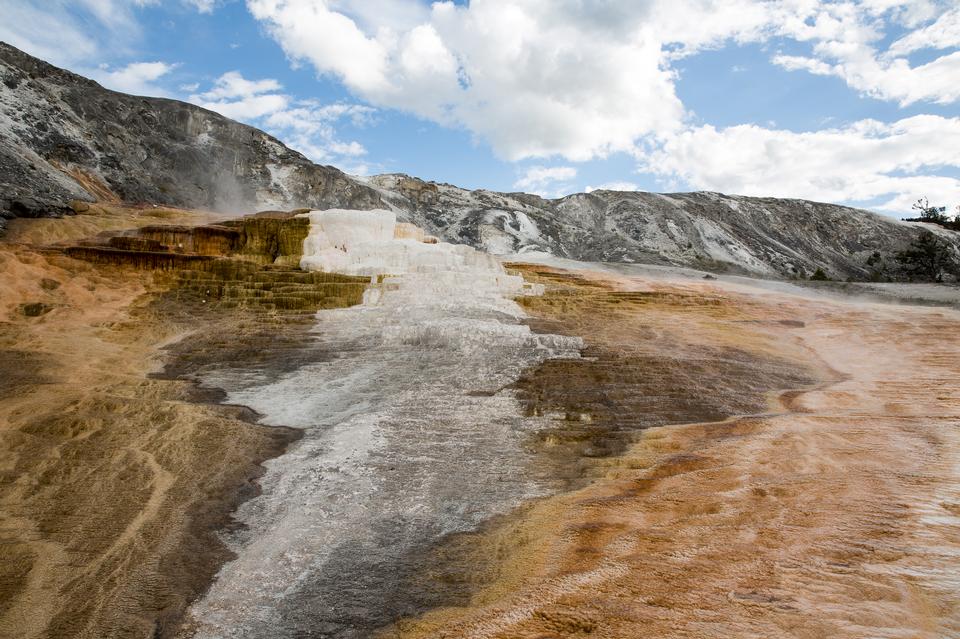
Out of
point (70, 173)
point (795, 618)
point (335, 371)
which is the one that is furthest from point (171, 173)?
point (795, 618)

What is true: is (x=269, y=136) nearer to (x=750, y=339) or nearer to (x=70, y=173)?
(x=70, y=173)

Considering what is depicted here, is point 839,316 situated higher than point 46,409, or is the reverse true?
point 839,316

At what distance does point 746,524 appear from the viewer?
363 cm

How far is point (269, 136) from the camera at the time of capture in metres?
27.2

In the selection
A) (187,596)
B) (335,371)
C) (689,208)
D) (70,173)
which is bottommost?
(187,596)

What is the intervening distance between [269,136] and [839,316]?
25.3 metres

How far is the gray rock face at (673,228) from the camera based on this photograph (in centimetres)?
2938

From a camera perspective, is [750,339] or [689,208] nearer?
[750,339]

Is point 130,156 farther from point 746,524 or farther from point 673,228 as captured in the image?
point 673,228

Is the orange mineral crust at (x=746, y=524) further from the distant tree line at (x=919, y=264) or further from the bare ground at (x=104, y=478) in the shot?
the distant tree line at (x=919, y=264)

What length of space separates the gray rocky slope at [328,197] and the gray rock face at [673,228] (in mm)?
106

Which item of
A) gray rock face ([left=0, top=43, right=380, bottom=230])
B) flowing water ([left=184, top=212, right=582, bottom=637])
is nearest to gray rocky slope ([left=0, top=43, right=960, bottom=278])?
gray rock face ([left=0, top=43, right=380, bottom=230])

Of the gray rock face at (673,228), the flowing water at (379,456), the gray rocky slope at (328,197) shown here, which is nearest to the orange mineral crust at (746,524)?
the flowing water at (379,456)

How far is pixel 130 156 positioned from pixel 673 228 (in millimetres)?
26340
